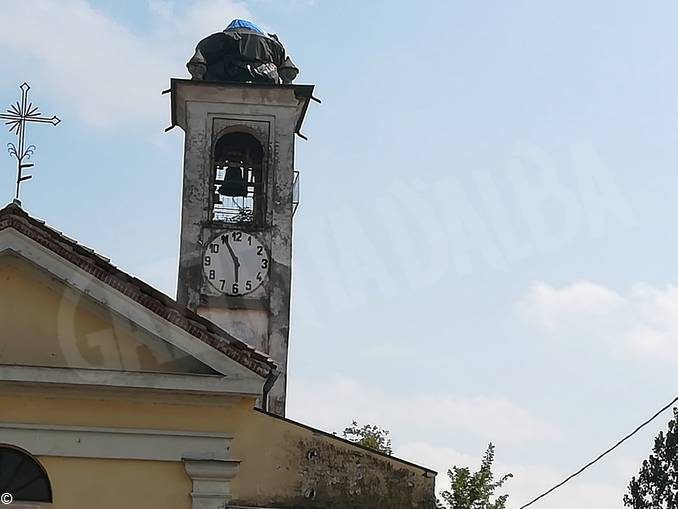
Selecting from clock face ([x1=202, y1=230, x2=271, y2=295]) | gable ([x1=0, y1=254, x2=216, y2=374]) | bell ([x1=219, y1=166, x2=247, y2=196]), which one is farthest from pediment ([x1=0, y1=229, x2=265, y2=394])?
bell ([x1=219, y1=166, x2=247, y2=196])

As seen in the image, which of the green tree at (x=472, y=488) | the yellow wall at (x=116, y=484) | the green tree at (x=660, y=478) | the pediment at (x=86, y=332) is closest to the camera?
the yellow wall at (x=116, y=484)

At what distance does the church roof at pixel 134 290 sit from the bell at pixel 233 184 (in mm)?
8006

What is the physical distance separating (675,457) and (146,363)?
20246mm

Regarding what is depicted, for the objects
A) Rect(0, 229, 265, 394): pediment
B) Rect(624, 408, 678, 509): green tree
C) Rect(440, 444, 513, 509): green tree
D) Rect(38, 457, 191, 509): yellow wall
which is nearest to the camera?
Rect(38, 457, 191, 509): yellow wall

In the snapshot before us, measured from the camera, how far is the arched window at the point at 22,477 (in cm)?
1000

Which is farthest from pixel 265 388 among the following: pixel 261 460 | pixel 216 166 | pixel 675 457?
pixel 675 457

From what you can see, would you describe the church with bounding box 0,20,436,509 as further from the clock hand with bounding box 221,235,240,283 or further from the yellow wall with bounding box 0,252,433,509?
the clock hand with bounding box 221,235,240,283

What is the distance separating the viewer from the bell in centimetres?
1823

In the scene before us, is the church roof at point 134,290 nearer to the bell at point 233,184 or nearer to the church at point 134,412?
the church at point 134,412

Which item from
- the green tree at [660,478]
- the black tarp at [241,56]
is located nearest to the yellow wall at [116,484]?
the black tarp at [241,56]

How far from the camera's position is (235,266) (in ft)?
58.4

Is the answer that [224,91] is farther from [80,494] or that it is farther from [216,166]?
[80,494]

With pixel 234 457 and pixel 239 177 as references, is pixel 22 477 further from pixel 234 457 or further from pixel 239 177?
pixel 239 177

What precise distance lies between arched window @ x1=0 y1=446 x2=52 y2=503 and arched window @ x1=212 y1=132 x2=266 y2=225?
324 inches
